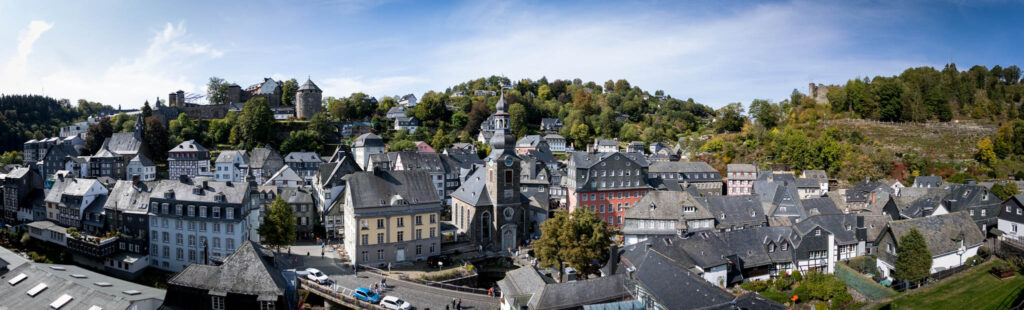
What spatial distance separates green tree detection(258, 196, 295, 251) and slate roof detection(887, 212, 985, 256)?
42203mm

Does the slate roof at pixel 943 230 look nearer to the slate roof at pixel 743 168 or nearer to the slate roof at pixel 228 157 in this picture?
the slate roof at pixel 743 168

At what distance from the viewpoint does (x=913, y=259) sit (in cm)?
3167

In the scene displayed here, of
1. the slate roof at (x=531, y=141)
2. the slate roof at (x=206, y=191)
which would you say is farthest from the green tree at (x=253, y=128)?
the slate roof at (x=206, y=191)

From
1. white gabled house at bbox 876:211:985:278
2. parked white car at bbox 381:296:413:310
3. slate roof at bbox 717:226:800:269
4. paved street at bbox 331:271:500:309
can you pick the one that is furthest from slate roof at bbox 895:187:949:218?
parked white car at bbox 381:296:413:310

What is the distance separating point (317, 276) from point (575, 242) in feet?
53.6

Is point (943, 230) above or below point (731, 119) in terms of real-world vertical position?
below

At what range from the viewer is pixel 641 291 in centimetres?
2497

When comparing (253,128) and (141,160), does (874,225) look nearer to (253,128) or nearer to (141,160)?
(141,160)

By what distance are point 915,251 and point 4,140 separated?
119 metres

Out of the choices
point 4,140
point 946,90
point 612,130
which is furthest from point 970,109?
point 4,140

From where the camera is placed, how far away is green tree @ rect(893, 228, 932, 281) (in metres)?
31.5

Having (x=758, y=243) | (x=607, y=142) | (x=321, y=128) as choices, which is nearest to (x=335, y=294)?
(x=758, y=243)

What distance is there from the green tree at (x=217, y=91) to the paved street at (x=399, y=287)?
91.4 meters

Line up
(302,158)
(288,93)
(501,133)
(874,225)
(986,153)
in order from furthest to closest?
(288,93) < (302,158) < (986,153) < (501,133) < (874,225)
